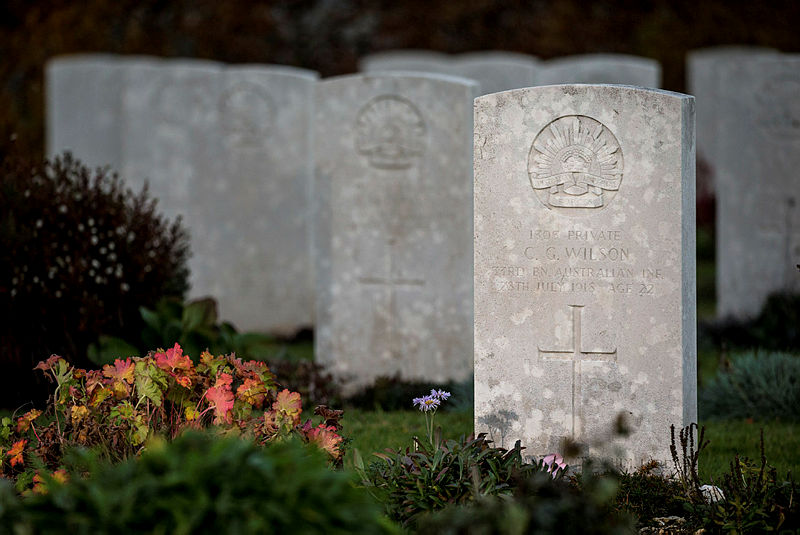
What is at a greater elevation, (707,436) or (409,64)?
(409,64)

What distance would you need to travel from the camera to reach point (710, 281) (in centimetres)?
1416

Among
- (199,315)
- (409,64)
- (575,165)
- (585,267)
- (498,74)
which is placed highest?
(409,64)

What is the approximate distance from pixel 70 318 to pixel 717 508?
13.7 feet

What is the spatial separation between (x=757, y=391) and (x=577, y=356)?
2.21 m

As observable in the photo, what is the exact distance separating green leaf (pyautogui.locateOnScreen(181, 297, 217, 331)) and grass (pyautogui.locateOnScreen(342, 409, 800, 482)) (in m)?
1.10

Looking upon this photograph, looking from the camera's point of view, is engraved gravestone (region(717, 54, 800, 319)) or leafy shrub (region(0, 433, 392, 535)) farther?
engraved gravestone (region(717, 54, 800, 319))

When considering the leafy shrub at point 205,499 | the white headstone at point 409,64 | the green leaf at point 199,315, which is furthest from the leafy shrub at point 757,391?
the white headstone at point 409,64

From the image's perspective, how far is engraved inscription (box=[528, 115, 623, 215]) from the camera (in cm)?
451

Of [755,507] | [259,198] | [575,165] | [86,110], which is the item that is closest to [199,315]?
[575,165]

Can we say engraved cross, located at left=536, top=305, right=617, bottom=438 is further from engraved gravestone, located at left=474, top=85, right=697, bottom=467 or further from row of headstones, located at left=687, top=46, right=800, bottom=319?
row of headstones, located at left=687, top=46, right=800, bottom=319

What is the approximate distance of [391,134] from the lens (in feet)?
22.7

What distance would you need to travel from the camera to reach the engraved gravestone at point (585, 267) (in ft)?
14.6

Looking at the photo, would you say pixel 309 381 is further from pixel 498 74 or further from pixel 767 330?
pixel 498 74

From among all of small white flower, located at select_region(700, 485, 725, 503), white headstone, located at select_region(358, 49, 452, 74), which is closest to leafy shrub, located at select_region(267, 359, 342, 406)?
small white flower, located at select_region(700, 485, 725, 503)
